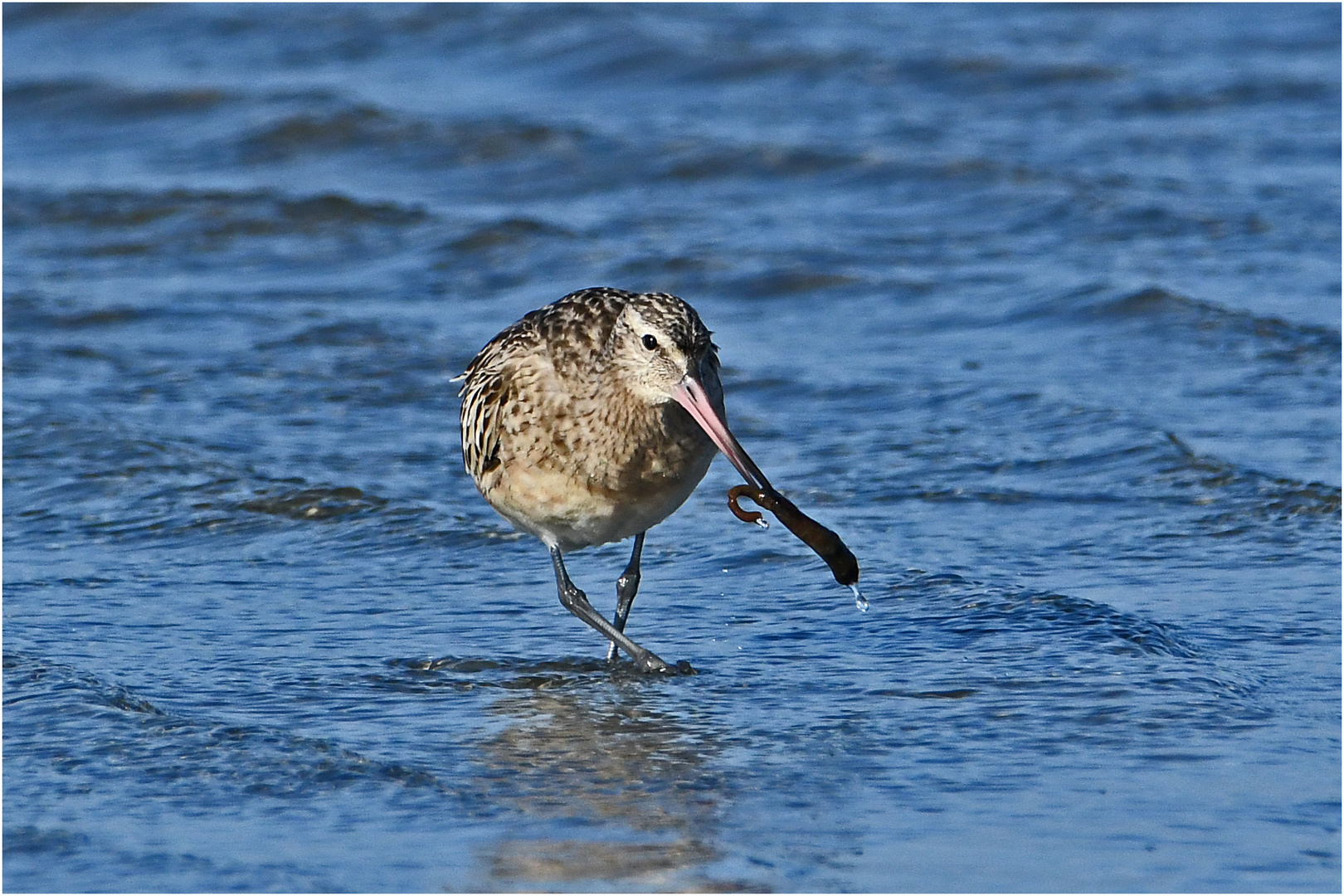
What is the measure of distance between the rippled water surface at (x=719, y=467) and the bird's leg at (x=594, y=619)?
12 centimetres

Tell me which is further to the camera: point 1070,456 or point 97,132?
point 97,132

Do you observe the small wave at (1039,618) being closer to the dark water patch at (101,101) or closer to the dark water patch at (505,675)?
the dark water patch at (505,675)

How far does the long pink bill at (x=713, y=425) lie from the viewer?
5.83 metres

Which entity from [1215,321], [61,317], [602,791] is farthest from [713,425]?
[61,317]

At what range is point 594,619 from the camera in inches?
256

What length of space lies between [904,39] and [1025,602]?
37.8 ft

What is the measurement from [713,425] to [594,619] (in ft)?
3.09

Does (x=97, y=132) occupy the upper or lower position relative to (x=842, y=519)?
upper

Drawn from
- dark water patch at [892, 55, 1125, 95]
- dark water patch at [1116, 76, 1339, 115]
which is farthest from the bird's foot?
dark water patch at [892, 55, 1125, 95]

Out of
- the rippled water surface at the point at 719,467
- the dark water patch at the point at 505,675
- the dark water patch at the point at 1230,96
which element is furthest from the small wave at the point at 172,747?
the dark water patch at the point at 1230,96

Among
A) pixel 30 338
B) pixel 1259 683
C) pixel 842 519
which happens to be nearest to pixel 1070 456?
pixel 842 519

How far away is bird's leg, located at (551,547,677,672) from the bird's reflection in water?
10cm

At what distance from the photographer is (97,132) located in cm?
1697

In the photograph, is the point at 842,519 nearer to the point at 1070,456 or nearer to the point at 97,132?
the point at 1070,456
